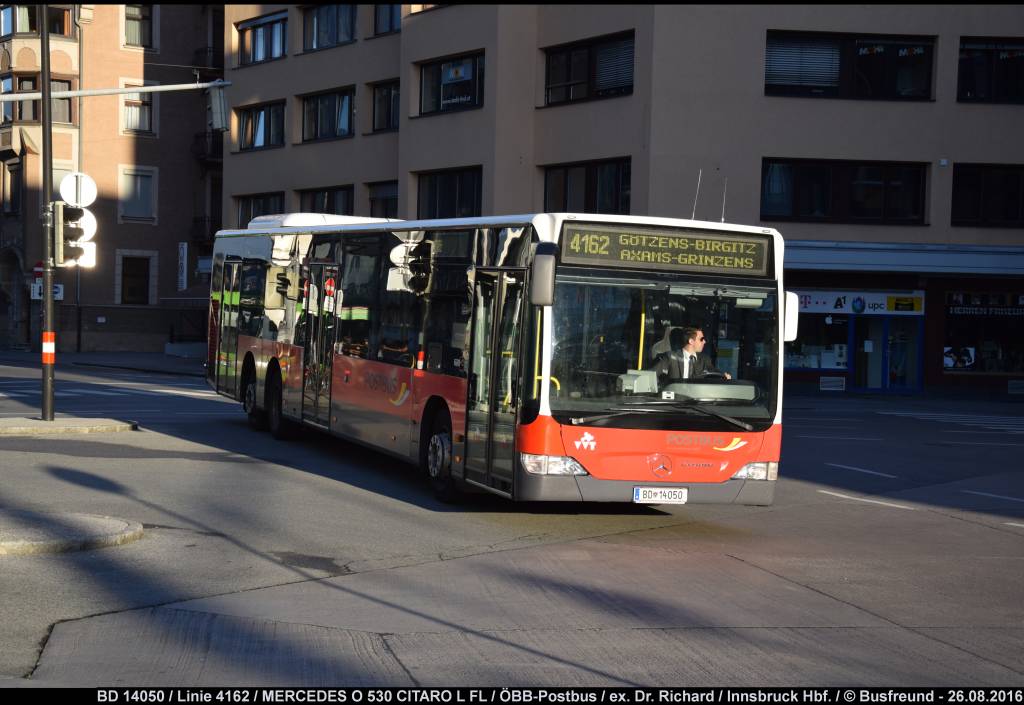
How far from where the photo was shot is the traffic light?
18.4 meters

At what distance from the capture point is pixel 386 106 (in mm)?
43875

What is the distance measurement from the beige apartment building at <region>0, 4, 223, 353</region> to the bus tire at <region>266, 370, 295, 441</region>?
36339 mm

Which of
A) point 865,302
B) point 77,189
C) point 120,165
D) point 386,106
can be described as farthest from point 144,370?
point 77,189

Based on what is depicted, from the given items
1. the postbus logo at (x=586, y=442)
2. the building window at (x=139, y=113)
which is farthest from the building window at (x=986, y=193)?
the building window at (x=139, y=113)

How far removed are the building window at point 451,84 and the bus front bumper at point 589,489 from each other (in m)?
28.3

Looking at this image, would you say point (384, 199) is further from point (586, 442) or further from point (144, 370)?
point (586, 442)

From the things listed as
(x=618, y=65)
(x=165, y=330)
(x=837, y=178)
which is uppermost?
(x=618, y=65)

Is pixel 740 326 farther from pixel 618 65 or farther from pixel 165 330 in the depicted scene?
pixel 165 330

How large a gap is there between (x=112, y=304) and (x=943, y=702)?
54171 mm

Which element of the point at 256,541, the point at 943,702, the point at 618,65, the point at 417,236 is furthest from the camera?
the point at 618,65

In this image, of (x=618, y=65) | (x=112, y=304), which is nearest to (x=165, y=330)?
(x=112, y=304)

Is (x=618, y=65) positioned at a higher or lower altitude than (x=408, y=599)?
higher

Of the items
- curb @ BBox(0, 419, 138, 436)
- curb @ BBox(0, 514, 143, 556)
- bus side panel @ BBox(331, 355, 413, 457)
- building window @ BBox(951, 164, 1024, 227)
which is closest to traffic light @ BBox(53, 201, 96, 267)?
curb @ BBox(0, 419, 138, 436)

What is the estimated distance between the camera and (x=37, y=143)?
5600 centimetres
